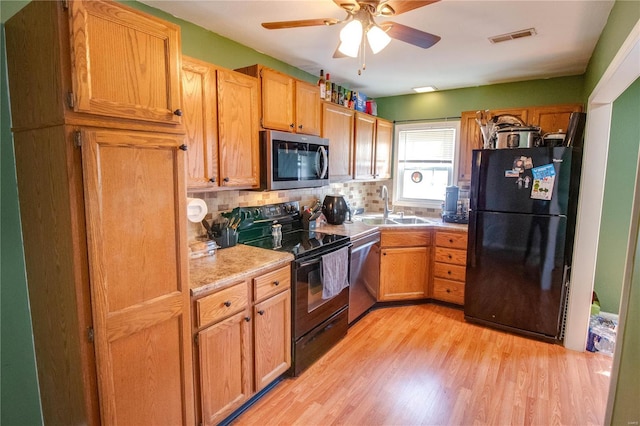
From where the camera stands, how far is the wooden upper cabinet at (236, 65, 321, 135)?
2402 millimetres

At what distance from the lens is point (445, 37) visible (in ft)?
8.04

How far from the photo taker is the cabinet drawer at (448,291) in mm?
3477

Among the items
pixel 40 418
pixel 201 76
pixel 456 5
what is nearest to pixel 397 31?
pixel 456 5

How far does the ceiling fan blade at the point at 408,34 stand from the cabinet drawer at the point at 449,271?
7.53 ft

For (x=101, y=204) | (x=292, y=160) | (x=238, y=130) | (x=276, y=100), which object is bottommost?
(x=101, y=204)

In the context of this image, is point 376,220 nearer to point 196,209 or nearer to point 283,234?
point 283,234

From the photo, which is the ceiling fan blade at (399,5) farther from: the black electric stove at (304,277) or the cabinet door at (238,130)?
the black electric stove at (304,277)

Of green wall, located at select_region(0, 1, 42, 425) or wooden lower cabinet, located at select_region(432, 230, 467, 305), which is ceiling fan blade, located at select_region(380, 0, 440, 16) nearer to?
green wall, located at select_region(0, 1, 42, 425)

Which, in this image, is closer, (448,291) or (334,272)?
(334,272)

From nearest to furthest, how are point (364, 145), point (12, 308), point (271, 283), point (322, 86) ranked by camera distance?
1. point (12, 308)
2. point (271, 283)
3. point (322, 86)
4. point (364, 145)

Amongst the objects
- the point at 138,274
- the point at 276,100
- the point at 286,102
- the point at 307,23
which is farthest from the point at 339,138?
the point at 138,274

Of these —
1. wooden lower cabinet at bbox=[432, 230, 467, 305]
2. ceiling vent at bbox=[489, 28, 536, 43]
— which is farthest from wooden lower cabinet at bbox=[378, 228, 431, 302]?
ceiling vent at bbox=[489, 28, 536, 43]

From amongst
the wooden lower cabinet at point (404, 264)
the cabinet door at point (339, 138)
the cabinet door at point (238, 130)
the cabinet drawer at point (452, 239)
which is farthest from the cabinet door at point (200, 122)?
the cabinet drawer at point (452, 239)

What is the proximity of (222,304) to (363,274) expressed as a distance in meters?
1.66
